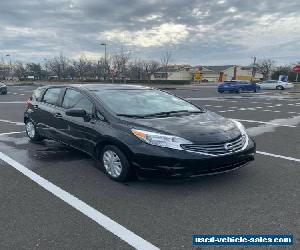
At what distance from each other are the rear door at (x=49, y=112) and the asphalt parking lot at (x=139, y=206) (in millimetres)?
766

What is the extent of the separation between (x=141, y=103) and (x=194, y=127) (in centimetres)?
131

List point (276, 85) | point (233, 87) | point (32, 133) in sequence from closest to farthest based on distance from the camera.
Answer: point (32, 133), point (233, 87), point (276, 85)

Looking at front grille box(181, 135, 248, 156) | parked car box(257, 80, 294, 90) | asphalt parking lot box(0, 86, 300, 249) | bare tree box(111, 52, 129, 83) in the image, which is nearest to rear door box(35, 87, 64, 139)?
asphalt parking lot box(0, 86, 300, 249)

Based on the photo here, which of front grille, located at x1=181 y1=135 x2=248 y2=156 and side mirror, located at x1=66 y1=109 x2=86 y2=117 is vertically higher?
side mirror, located at x1=66 y1=109 x2=86 y2=117

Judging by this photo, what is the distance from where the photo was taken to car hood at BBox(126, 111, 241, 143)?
448 centimetres

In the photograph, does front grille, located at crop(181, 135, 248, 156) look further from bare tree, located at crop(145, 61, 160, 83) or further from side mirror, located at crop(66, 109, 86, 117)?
bare tree, located at crop(145, 61, 160, 83)

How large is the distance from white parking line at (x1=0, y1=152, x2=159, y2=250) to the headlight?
117cm

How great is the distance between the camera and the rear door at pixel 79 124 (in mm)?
5391

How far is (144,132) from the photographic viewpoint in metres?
4.59

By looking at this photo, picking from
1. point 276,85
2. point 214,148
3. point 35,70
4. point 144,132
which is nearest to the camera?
point 214,148

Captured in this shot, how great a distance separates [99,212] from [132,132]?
1.25m

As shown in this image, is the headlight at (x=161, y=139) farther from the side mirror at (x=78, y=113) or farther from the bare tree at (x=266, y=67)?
the bare tree at (x=266, y=67)

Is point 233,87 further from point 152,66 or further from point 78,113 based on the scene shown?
point 152,66

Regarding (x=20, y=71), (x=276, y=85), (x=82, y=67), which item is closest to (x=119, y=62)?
(x=82, y=67)
